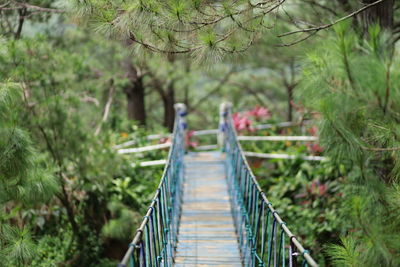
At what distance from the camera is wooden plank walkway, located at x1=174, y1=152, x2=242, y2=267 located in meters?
4.35

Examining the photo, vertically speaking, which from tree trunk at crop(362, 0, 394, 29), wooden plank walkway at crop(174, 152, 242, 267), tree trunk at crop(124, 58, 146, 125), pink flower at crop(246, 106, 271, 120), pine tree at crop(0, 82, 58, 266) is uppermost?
tree trunk at crop(362, 0, 394, 29)

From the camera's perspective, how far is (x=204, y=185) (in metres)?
6.83

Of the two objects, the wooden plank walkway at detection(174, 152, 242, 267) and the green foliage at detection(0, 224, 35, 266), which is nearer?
the green foliage at detection(0, 224, 35, 266)

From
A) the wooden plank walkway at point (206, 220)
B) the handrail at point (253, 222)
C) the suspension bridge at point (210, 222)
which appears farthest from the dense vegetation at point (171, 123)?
the wooden plank walkway at point (206, 220)

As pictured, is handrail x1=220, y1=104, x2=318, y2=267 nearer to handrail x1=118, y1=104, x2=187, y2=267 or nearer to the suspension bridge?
the suspension bridge

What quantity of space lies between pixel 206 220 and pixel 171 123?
6865mm

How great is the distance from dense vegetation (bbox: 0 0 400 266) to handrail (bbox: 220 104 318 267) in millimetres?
324

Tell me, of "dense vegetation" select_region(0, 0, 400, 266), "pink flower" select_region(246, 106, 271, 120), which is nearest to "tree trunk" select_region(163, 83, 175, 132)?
"dense vegetation" select_region(0, 0, 400, 266)

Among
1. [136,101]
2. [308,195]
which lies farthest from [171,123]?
[308,195]

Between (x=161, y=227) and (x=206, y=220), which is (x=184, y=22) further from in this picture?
(x=206, y=220)

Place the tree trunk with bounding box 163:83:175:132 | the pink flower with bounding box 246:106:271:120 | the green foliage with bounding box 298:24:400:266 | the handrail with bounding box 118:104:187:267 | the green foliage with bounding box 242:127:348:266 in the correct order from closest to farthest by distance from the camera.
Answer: the green foliage with bounding box 298:24:400:266 < the handrail with bounding box 118:104:187:267 < the green foliage with bounding box 242:127:348:266 < the pink flower with bounding box 246:106:271:120 < the tree trunk with bounding box 163:83:175:132

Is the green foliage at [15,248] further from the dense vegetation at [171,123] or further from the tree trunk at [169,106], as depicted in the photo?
the tree trunk at [169,106]

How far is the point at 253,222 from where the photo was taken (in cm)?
553

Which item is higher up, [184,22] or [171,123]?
[184,22]
